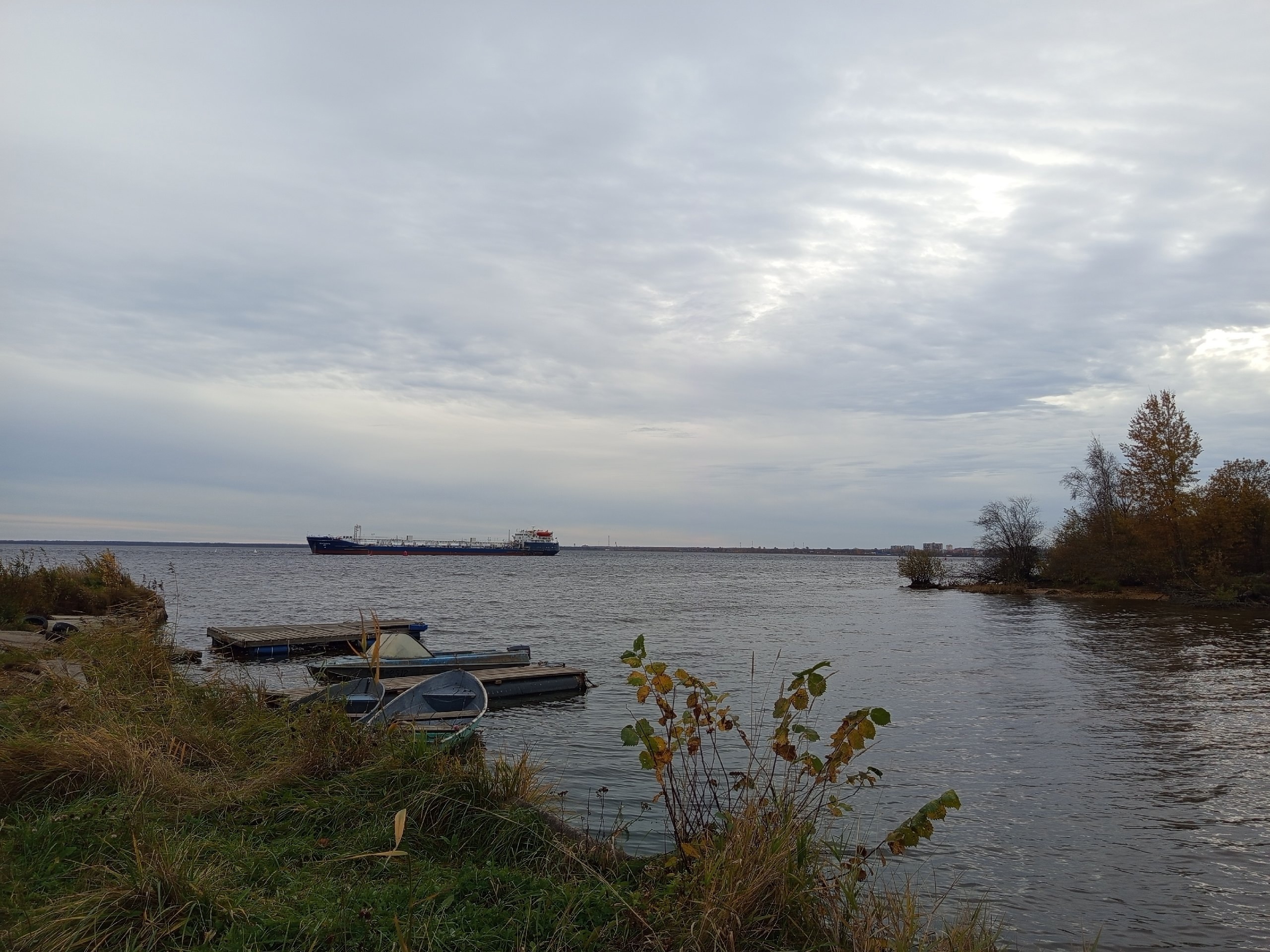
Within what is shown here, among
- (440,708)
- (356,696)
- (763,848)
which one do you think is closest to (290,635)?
(356,696)

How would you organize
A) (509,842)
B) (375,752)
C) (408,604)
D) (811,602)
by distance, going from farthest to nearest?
(811,602)
(408,604)
(375,752)
(509,842)

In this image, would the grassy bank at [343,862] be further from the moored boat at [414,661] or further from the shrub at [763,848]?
the moored boat at [414,661]

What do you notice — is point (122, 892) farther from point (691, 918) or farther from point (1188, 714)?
point (1188, 714)

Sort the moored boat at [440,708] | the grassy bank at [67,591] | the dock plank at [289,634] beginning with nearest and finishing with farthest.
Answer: the moored boat at [440,708], the grassy bank at [67,591], the dock plank at [289,634]

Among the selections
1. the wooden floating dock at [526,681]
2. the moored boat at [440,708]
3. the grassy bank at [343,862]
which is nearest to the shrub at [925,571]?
the wooden floating dock at [526,681]

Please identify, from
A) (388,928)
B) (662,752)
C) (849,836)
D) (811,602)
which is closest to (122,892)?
(388,928)

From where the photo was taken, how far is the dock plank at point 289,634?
81.0ft

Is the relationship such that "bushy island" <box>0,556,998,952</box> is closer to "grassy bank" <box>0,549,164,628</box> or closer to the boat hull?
the boat hull

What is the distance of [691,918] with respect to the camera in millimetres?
4398

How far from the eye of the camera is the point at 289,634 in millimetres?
26328

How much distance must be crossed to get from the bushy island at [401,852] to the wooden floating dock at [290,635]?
16919 mm

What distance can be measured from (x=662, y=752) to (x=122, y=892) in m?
3.00

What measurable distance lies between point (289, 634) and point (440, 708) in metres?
17.3

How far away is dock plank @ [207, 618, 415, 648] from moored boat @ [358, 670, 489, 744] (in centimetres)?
1311
